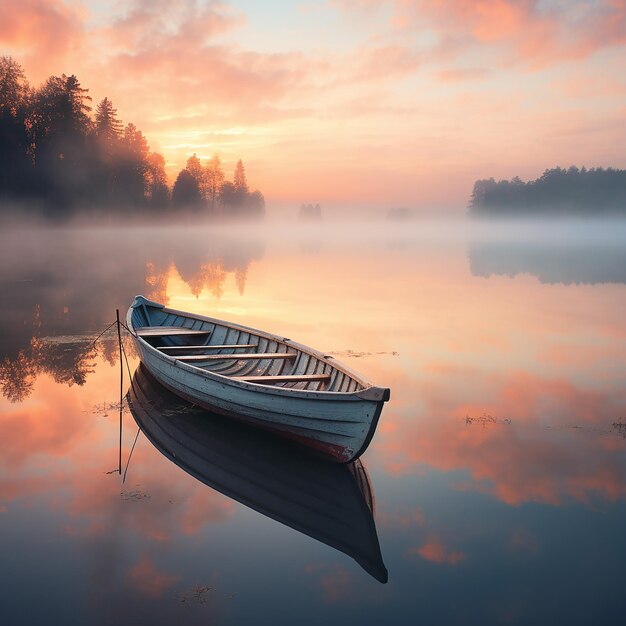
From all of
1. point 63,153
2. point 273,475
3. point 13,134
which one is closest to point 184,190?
point 63,153

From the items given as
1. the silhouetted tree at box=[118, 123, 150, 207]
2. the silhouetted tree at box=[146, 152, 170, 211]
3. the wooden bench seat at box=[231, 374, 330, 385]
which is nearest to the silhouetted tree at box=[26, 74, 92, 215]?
the silhouetted tree at box=[118, 123, 150, 207]

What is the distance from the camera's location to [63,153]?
73688 mm

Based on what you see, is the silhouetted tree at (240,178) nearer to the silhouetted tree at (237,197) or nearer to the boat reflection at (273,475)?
the silhouetted tree at (237,197)

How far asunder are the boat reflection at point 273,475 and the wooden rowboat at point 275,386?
0.38m

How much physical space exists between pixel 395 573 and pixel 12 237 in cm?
6922

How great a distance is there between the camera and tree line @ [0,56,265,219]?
6725 centimetres

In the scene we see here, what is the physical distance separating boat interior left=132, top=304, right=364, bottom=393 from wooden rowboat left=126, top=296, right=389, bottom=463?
0.02m

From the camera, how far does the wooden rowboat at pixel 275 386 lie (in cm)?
844

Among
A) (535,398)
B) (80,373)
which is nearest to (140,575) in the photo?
(80,373)

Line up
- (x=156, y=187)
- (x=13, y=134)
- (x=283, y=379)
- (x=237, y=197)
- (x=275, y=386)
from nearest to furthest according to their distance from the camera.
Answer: (x=275, y=386), (x=283, y=379), (x=13, y=134), (x=156, y=187), (x=237, y=197)

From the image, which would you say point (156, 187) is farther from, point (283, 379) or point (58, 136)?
point (283, 379)

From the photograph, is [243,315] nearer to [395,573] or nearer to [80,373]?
[80,373]

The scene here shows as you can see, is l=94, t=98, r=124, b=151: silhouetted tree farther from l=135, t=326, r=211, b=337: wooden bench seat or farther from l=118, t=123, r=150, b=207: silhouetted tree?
l=135, t=326, r=211, b=337: wooden bench seat

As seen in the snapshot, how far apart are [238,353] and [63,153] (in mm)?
71536
